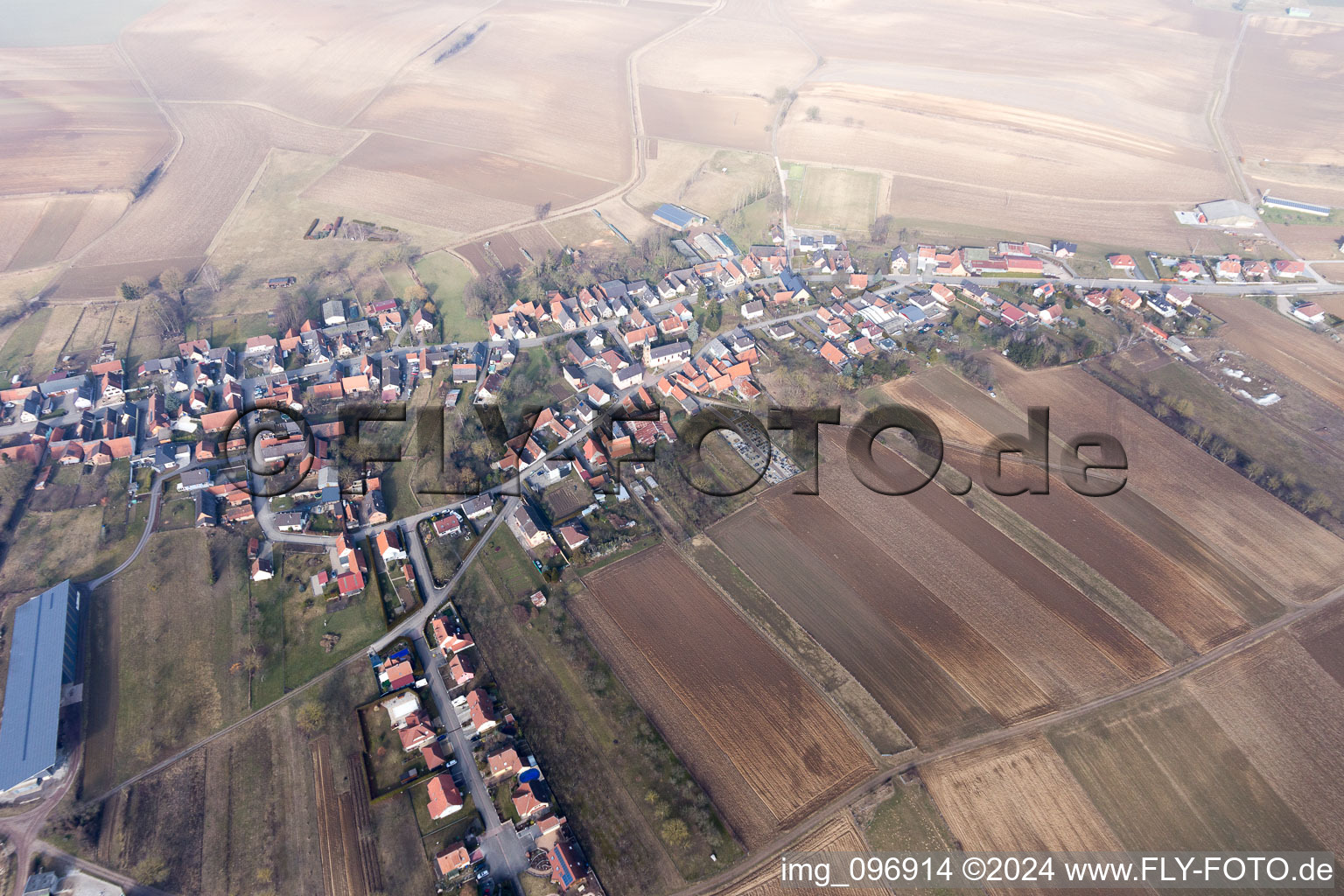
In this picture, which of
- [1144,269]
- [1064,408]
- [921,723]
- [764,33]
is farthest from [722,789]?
[764,33]

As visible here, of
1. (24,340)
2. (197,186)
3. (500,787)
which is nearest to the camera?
(500,787)

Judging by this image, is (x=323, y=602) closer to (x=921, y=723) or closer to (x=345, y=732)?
(x=345, y=732)

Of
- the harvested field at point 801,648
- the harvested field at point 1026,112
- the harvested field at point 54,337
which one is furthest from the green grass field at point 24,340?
the harvested field at point 1026,112

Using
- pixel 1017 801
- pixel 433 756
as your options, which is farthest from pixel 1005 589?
pixel 433 756

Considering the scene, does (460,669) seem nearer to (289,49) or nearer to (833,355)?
(833,355)

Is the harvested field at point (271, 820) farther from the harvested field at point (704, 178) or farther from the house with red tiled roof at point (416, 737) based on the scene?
the harvested field at point (704, 178)
